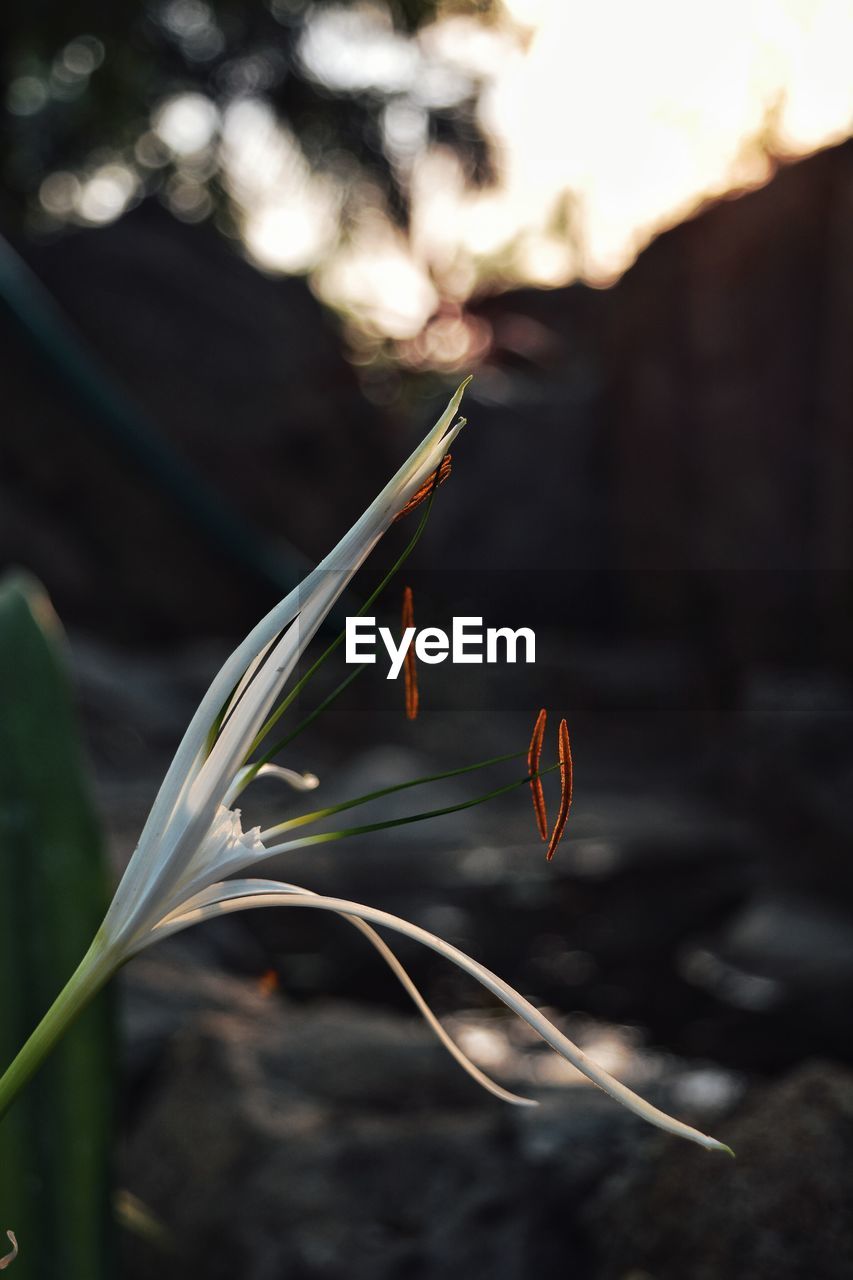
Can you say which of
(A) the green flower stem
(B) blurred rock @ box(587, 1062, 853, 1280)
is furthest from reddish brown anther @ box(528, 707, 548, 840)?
(B) blurred rock @ box(587, 1062, 853, 1280)

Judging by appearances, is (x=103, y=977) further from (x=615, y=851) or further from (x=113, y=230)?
(x=113, y=230)

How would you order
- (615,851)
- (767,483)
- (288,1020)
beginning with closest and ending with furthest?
(288,1020) < (615,851) < (767,483)

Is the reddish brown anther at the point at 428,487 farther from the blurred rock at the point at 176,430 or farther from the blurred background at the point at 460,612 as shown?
the blurred rock at the point at 176,430

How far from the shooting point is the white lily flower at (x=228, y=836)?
354 mm

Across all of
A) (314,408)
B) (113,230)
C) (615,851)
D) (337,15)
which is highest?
(337,15)

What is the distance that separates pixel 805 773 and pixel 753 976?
2.74 feet

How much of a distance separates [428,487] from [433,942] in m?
0.13

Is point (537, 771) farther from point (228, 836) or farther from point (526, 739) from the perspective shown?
point (526, 739)

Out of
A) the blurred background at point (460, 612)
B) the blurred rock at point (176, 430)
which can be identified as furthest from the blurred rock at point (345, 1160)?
the blurred rock at point (176, 430)

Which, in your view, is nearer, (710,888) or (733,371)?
(710,888)

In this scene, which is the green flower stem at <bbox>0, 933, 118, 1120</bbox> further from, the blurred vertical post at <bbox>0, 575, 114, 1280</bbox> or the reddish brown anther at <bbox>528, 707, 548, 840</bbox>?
the blurred vertical post at <bbox>0, 575, 114, 1280</bbox>

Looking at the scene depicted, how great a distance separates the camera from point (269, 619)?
363 millimetres

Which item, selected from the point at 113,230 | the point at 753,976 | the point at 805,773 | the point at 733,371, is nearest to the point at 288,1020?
the point at 753,976

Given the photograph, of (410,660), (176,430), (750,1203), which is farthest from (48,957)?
(176,430)
